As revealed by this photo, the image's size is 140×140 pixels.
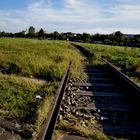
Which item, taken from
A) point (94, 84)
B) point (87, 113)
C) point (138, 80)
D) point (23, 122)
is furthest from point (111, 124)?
point (138, 80)

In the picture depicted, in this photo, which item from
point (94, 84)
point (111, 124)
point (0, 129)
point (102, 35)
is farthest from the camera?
point (102, 35)

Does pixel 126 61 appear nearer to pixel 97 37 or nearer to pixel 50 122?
pixel 50 122

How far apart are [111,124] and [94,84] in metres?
4.28

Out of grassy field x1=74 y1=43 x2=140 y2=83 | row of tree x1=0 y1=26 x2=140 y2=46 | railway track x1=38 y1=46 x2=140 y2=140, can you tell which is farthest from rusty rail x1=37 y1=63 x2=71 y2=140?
row of tree x1=0 y1=26 x2=140 y2=46

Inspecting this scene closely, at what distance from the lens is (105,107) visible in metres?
7.12

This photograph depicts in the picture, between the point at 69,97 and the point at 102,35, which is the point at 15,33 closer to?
the point at 102,35

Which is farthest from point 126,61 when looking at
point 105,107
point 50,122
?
point 50,122

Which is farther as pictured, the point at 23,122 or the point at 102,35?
the point at 102,35

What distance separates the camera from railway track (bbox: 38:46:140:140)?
5664 mm

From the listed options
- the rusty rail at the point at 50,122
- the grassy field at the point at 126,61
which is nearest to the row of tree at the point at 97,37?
the grassy field at the point at 126,61

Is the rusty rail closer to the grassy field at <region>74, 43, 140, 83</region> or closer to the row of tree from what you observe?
the grassy field at <region>74, 43, 140, 83</region>

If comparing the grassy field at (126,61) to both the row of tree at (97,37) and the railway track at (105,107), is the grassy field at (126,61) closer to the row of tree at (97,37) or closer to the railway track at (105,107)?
the railway track at (105,107)

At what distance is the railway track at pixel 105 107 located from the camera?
5.66 m

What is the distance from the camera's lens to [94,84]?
1020 cm
